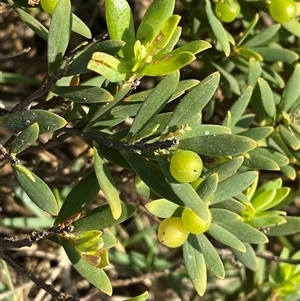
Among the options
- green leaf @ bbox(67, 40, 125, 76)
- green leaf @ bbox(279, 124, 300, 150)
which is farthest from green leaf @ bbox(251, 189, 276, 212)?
green leaf @ bbox(67, 40, 125, 76)

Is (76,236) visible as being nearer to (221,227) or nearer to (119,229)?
(221,227)

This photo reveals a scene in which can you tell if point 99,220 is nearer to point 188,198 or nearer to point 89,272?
point 89,272

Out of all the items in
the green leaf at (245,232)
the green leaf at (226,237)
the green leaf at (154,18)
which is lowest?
the green leaf at (245,232)

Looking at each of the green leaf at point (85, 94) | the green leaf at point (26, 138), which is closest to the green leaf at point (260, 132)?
the green leaf at point (85, 94)

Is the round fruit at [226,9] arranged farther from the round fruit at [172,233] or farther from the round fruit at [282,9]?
the round fruit at [172,233]

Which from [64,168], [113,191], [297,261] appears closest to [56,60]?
[113,191]

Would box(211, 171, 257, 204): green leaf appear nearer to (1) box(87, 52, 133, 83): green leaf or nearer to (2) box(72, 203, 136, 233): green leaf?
(2) box(72, 203, 136, 233): green leaf

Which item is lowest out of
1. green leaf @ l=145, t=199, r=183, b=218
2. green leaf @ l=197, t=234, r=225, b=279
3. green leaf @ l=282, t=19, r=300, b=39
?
green leaf @ l=197, t=234, r=225, b=279
